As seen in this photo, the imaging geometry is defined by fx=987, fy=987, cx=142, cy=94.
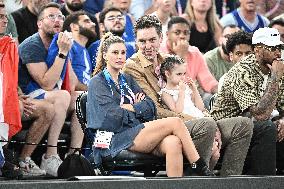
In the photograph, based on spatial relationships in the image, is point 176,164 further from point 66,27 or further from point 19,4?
point 19,4

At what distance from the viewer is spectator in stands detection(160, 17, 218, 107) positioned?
10898 mm

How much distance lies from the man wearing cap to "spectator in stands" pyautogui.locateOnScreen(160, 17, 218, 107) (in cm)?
179

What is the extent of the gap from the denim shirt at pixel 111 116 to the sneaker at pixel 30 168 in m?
1.05

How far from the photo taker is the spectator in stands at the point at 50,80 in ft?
30.1

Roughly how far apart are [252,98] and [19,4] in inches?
136

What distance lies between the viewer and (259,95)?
8.92 m

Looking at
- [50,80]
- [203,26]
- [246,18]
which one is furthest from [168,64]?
[246,18]

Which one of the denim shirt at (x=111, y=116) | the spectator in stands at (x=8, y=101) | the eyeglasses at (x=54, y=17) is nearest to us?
the denim shirt at (x=111, y=116)

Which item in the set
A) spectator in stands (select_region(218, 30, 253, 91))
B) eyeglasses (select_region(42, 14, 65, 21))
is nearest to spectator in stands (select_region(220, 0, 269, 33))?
spectator in stands (select_region(218, 30, 253, 91))

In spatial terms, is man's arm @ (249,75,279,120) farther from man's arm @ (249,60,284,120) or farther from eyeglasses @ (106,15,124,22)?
eyeglasses @ (106,15,124,22)

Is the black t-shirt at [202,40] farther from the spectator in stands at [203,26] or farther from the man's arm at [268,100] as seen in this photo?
the man's arm at [268,100]

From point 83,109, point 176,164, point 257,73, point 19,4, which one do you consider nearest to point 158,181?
point 176,164

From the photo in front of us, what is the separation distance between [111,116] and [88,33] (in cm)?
260

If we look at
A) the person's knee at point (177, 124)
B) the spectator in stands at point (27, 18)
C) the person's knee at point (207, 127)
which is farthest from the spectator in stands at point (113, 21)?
the person's knee at point (177, 124)
